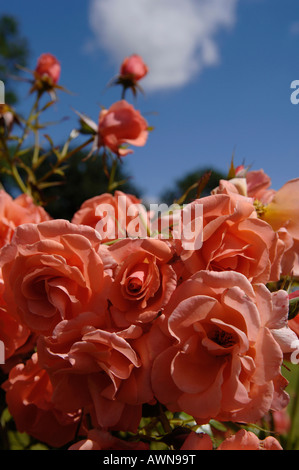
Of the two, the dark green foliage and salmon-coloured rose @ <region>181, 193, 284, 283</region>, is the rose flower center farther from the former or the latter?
the dark green foliage

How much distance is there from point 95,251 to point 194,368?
0.13 m

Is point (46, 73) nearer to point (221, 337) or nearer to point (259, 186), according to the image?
point (259, 186)

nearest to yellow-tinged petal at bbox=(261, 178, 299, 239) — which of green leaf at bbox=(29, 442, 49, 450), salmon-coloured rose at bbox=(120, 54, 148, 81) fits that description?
green leaf at bbox=(29, 442, 49, 450)

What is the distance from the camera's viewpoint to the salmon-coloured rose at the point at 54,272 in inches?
14.5

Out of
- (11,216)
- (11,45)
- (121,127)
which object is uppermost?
(11,45)

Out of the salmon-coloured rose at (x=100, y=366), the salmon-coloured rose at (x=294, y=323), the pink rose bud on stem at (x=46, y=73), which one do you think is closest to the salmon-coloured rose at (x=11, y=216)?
the salmon-coloured rose at (x=100, y=366)

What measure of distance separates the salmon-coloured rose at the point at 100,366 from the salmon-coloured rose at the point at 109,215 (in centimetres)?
11

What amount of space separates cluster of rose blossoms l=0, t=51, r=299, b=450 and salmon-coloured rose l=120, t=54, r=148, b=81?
64cm

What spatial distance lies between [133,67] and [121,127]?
0.30 meters

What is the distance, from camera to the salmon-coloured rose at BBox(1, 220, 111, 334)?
368 mm

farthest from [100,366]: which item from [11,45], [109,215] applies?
[11,45]

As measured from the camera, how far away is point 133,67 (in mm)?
955

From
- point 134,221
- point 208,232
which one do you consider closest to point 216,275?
point 208,232
